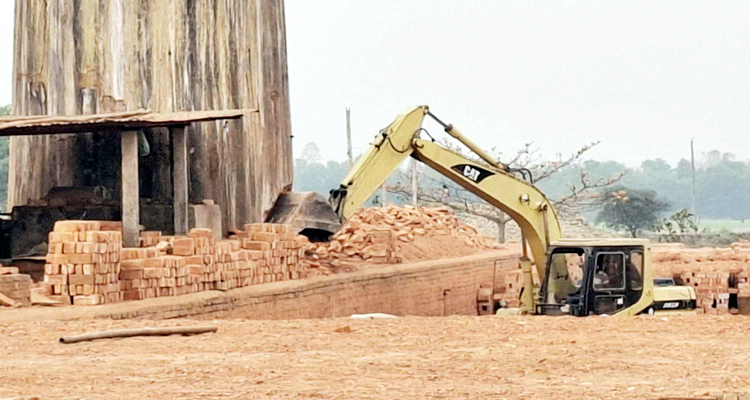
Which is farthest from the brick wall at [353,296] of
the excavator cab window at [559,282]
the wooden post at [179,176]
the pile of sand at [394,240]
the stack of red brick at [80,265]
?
the excavator cab window at [559,282]

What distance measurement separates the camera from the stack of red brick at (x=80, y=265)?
1595cm

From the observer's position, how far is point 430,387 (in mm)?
9383

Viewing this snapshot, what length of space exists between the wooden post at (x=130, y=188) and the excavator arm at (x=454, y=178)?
11.3 ft

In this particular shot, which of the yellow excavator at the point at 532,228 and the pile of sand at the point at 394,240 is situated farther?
the pile of sand at the point at 394,240

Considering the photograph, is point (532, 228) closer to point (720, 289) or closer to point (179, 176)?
point (720, 289)

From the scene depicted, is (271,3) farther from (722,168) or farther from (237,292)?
(722,168)

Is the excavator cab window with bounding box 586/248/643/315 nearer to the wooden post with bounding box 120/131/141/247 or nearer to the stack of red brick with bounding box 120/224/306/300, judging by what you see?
the stack of red brick with bounding box 120/224/306/300

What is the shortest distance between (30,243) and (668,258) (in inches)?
492

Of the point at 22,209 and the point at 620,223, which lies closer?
the point at 22,209

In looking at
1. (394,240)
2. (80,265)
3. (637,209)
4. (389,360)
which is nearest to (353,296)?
(394,240)

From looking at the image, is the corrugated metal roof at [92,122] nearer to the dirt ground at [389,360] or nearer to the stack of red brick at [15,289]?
the stack of red brick at [15,289]

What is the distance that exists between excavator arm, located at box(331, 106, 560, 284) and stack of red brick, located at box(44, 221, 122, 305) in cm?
532

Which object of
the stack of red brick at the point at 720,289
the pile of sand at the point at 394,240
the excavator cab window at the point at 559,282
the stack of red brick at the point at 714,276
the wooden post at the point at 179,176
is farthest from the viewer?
the pile of sand at the point at 394,240

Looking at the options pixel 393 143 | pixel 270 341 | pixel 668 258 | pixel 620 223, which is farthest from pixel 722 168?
pixel 270 341
